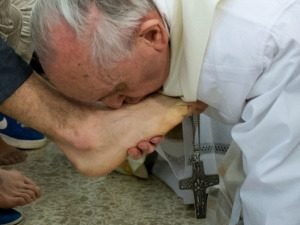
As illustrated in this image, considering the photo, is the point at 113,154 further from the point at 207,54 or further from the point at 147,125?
the point at 207,54

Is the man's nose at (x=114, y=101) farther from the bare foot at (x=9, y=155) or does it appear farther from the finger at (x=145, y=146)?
the bare foot at (x=9, y=155)

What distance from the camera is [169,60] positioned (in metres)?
0.94

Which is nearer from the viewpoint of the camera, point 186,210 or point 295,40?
point 295,40

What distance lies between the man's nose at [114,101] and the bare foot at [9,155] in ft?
1.94

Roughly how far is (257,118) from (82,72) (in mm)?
287

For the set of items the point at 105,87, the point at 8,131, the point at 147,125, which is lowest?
the point at 8,131

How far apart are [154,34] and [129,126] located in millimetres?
217

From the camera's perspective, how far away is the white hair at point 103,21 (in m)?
0.87

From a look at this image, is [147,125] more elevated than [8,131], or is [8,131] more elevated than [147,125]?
[147,125]

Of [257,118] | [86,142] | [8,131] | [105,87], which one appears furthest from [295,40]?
[8,131]

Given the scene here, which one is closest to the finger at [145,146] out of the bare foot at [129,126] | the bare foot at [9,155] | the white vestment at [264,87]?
the bare foot at [129,126]

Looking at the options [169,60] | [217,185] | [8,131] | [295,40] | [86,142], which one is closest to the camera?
[295,40]

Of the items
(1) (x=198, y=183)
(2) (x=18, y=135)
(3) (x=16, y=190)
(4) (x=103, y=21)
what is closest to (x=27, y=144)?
(2) (x=18, y=135)

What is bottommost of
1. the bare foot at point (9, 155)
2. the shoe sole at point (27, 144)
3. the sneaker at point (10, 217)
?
the shoe sole at point (27, 144)
